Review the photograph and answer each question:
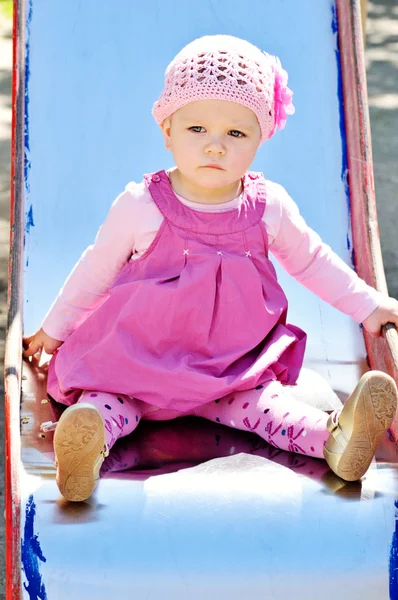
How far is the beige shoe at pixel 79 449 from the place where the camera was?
6.24ft

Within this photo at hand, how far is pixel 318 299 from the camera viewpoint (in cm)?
276

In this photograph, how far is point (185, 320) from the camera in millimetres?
2256

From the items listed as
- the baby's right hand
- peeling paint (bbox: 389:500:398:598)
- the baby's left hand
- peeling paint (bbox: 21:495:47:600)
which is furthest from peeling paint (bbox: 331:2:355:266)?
peeling paint (bbox: 21:495:47:600)

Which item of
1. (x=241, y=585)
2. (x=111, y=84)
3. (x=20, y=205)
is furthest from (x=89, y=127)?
→ (x=241, y=585)

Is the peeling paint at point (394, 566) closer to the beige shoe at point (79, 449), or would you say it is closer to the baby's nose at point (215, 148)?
the beige shoe at point (79, 449)

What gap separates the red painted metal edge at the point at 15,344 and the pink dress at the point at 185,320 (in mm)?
120

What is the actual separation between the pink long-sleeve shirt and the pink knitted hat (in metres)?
0.18

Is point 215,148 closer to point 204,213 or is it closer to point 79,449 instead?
point 204,213

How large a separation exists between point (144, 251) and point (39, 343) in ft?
1.16

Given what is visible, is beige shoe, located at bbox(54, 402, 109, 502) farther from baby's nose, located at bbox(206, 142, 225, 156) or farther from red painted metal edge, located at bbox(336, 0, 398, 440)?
red painted metal edge, located at bbox(336, 0, 398, 440)

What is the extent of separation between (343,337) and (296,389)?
27 centimetres

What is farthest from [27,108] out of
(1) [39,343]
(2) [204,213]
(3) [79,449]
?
(3) [79,449]

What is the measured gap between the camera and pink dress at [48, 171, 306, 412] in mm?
2232

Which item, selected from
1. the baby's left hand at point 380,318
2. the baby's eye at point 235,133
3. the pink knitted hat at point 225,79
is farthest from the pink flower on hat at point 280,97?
the baby's left hand at point 380,318
